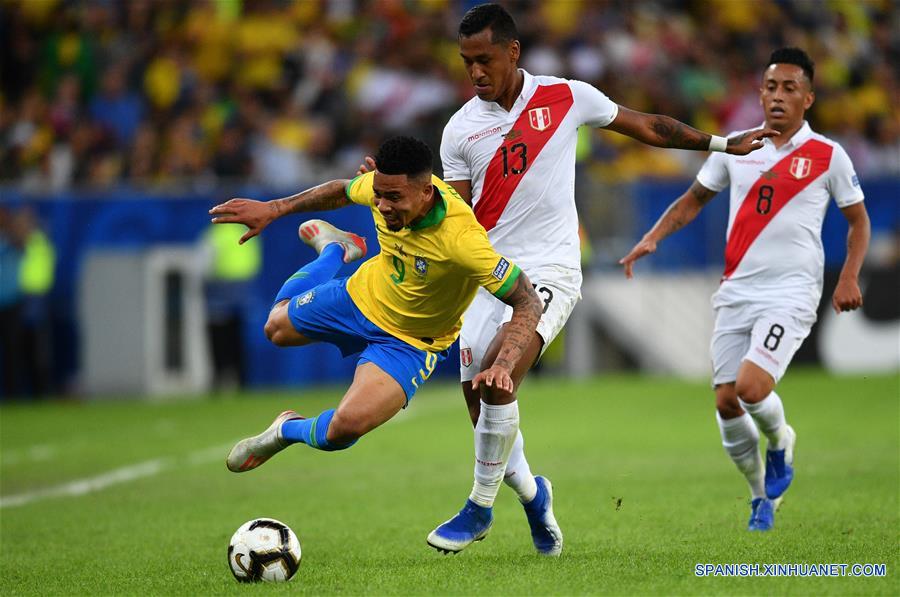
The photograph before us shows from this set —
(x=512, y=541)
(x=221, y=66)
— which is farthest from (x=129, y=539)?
(x=221, y=66)

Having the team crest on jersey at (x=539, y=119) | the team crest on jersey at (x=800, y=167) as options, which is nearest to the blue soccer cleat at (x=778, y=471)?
the team crest on jersey at (x=800, y=167)

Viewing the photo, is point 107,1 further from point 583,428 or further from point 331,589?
point 331,589

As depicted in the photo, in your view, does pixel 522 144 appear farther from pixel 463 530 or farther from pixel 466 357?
pixel 463 530

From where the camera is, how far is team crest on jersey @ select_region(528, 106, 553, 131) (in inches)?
294

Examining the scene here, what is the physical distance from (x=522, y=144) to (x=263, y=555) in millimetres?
2513

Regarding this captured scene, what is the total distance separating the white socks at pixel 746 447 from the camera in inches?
333

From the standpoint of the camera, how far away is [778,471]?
27.6 feet

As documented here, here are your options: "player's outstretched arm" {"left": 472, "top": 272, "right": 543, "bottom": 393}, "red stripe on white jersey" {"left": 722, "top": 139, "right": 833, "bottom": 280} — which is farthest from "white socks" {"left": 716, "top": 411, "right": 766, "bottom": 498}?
"player's outstretched arm" {"left": 472, "top": 272, "right": 543, "bottom": 393}

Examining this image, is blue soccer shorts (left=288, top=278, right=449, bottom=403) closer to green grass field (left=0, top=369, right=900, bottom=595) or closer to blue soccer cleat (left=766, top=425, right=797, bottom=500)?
green grass field (left=0, top=369, right=900, bottom=595)

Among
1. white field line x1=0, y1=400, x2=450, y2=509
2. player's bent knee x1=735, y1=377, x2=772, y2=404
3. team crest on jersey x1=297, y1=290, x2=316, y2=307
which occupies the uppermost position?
team crest on jersey x1=297, y1=290, x2=316, y2=307

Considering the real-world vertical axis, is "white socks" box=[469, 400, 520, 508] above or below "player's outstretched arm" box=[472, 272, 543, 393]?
below

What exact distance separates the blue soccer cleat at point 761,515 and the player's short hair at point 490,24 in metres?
3.10

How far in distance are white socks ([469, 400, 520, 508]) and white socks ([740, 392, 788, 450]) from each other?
170 centimetres

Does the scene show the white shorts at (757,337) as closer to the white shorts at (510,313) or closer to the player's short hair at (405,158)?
the white shorts at (510,313)
